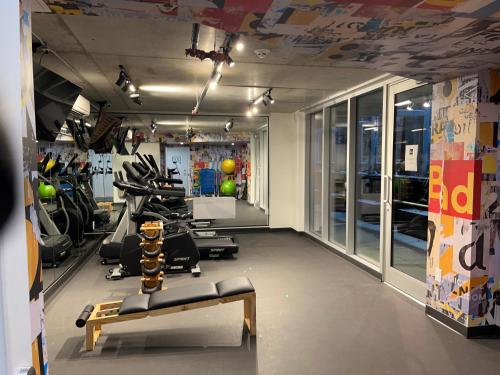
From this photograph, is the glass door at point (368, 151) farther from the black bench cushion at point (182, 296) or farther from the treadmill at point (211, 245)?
the black bench cushion at point (182, 296)

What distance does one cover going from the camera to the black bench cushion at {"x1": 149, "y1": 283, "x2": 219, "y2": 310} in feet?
9.59

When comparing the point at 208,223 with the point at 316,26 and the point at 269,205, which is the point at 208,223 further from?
the point at 316,26

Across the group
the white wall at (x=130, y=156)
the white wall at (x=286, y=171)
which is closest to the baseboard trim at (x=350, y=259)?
the white wall at (x=286, y=171)

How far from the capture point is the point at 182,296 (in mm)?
2984

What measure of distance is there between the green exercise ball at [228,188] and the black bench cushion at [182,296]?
19.2ft

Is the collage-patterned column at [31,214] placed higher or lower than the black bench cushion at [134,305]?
higher

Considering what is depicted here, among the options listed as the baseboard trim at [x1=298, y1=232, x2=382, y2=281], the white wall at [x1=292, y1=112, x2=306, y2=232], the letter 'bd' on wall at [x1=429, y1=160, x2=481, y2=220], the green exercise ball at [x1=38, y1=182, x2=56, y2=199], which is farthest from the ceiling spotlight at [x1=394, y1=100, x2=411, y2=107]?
the green exercise ball at [x1=38, y1=182, x2=56, y2=199]

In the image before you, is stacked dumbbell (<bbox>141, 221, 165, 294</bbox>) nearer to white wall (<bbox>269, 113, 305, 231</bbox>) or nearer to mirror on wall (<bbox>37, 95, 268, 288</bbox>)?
mirror on wall (<bbox>37, 95, 268, 288</bbox>)

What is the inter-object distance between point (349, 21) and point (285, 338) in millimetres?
2567

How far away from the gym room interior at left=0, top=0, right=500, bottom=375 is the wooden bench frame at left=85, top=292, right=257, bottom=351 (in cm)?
2

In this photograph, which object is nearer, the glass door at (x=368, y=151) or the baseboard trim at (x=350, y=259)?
the baseboard trim at (x=350, y=259)

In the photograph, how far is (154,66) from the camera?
3.88 meters

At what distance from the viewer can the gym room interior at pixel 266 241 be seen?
1.66m

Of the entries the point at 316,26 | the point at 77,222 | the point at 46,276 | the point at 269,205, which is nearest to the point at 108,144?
the point at 77,222
